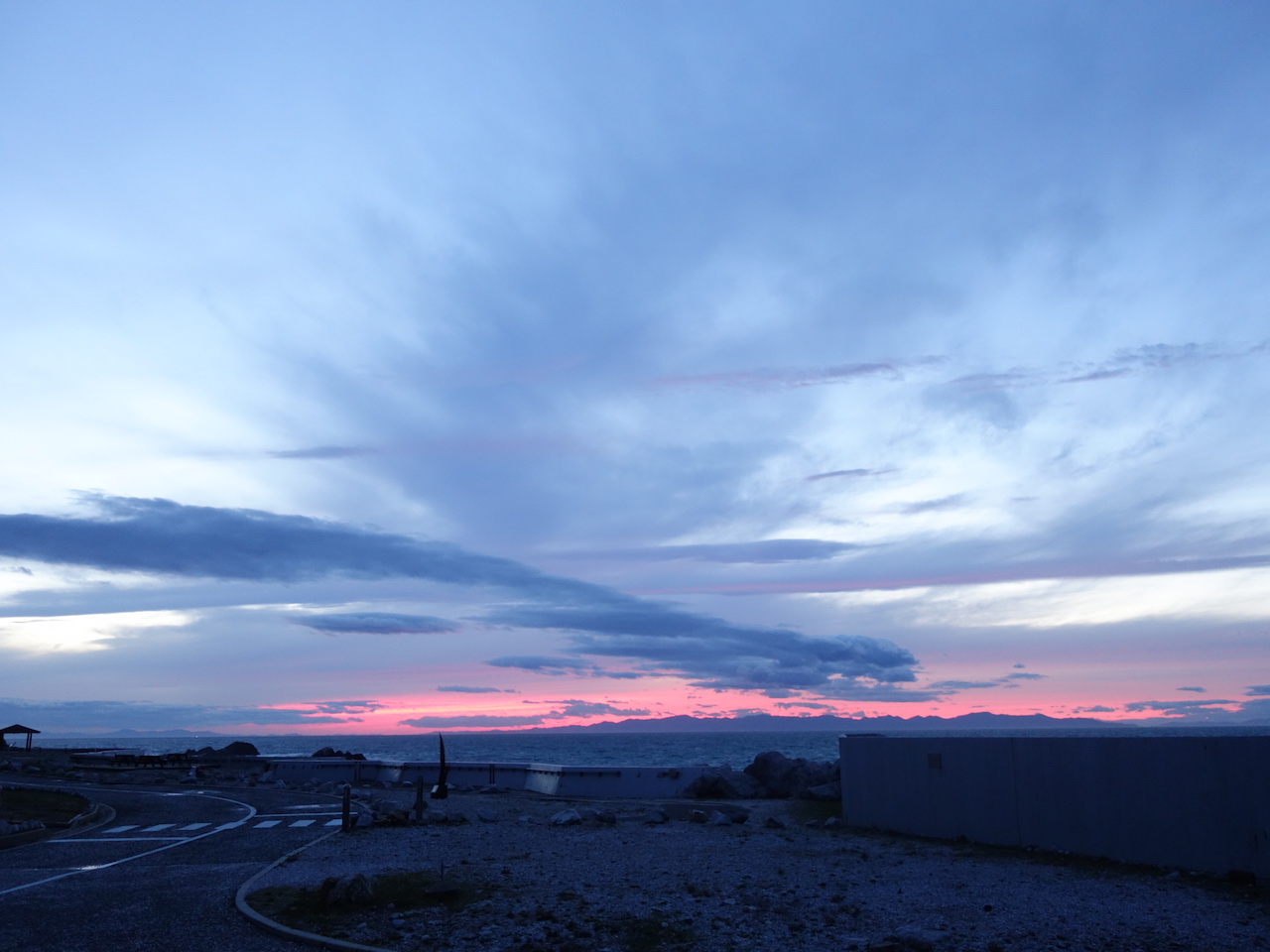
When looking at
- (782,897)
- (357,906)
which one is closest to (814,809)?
(782,897)

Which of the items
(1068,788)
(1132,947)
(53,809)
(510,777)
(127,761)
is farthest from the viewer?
(127,761)

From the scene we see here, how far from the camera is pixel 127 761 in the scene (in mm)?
68875

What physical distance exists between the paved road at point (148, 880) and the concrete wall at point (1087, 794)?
14357 mm

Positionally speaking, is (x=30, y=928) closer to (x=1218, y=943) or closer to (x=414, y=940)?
(x=414, y=940)

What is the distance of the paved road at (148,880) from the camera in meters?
12.2

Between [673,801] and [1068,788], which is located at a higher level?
[1068,788]

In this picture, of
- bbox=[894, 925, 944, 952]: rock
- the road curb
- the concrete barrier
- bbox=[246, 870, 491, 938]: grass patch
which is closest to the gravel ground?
bbox=[894, 925, 944, 952]: rock

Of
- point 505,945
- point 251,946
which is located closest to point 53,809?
point 251,946

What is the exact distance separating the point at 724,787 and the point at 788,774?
254 cm

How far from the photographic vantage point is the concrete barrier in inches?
1575

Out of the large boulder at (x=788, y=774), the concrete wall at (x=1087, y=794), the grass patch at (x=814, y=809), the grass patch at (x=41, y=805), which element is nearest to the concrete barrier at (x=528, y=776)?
the large boulder at (x=788, y=774)

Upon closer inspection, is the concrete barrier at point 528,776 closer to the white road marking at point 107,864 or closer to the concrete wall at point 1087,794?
the white road marking at point 107,864

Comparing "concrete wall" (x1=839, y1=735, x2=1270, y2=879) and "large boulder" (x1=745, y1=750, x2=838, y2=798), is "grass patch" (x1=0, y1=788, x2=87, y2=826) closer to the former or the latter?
"large boulder" (x1=745, y1=750, x2=838, y2=798)

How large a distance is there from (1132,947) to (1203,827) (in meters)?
5.79
